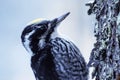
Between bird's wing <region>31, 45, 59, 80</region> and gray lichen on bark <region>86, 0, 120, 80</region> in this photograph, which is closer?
gray lichen on bark <region>86, 0, 120, 80</region>

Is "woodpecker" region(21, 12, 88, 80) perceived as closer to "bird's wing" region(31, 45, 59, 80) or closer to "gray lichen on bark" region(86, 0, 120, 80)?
"bird's wing" region(31, 45, 59, 80)

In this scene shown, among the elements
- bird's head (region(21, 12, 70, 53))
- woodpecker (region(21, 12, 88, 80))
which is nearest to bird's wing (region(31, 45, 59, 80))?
woodpecker (region(21, 12, 88, 80))

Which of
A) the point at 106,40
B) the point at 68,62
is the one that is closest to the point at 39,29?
the point at 68,62

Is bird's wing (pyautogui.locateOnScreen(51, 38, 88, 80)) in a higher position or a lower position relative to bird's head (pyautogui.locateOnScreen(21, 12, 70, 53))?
lower

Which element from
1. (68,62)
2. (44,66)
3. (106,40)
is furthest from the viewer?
(68,62)

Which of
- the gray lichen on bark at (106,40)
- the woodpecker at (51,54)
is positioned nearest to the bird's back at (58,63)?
the woodpecker at (51,54)

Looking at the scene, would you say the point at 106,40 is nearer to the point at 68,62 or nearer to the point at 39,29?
the point at 68,62

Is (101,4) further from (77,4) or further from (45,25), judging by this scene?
(77,4)
